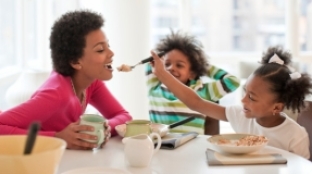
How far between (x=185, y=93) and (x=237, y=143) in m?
0.50

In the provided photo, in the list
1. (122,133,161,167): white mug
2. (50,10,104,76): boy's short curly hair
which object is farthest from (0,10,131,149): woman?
(122,133,161,167): white mug

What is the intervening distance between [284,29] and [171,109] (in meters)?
2.51

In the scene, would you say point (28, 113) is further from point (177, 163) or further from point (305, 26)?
point (305, 26)

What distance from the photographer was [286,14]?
4.69 meters

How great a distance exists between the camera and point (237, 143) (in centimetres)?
178

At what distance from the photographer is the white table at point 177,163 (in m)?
1.57

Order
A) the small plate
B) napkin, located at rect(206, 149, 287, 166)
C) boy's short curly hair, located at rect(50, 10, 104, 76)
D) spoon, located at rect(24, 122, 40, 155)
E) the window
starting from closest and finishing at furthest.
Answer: spoon, located at rect(24, 122, 40, 155)
the small plate
napkin, located at rect(206, 149, 287, 166)
boy's short curly hair, located at rect(50, 10, 104, 76)
the window

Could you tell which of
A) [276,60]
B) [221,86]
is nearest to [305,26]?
[221,86]

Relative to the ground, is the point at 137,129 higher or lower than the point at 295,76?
lower

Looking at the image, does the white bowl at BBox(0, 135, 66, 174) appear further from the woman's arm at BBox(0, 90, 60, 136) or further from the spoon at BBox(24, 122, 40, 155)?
the woman's arm at BBox(0, 90, 60, 136)

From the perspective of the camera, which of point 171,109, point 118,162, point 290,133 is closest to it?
point 118,162

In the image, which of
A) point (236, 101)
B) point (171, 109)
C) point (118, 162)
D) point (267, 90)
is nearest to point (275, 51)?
point (267, 90)

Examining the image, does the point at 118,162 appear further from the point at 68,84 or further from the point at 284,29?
the point at 284,29

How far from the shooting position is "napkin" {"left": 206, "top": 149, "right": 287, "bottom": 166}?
1.64 m
